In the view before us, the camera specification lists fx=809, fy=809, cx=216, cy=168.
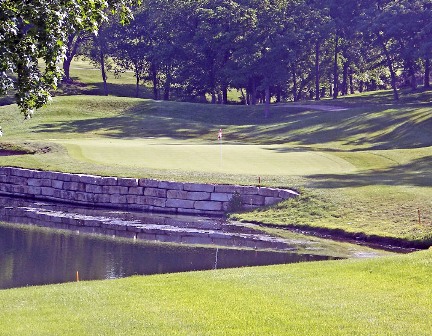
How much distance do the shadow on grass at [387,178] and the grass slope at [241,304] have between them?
12.7 meters

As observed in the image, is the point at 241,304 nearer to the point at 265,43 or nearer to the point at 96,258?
the point at 96,258

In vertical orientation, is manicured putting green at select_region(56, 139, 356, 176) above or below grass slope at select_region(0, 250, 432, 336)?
above

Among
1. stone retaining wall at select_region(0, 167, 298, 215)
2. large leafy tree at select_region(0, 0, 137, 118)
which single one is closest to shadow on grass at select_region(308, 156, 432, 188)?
stone retaining wall at select_region(0, 167, 298, 215)

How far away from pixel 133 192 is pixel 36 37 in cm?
1905

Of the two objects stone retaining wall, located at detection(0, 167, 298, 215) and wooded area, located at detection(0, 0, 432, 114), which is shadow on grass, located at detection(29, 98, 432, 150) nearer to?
wooded area, located at detection(0, 0, 432, 114)

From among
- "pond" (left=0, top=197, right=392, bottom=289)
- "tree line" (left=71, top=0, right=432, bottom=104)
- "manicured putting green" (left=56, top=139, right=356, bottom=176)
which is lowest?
"pond" (left=0, top=197, right=392, bottom=289)

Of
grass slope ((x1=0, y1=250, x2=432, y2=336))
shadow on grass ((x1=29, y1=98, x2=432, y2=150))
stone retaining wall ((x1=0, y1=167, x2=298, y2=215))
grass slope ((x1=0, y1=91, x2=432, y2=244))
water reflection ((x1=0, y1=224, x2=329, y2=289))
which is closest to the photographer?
grass slope ((x1=0, y1=250, x2=432, y2=336))

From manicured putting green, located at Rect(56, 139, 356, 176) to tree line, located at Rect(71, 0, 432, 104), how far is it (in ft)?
87.5

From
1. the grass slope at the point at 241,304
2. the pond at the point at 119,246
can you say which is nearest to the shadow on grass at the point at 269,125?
the pond at the point at 119,246

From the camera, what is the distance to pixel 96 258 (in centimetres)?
1919

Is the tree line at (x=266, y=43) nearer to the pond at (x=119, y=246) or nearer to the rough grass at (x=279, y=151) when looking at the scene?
the rough grass at (x=279, y=151)

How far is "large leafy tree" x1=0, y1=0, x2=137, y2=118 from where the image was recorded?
349 inches

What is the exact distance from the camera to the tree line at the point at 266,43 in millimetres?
64125

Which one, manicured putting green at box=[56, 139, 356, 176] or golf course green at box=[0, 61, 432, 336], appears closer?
golf course green at box=[0, 61, 432, 336]
